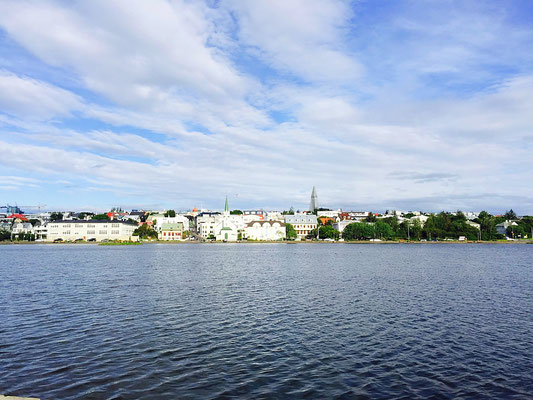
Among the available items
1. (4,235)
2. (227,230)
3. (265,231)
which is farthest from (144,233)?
(4,235)

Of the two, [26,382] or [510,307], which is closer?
[26,382]

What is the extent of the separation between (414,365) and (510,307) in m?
15.4

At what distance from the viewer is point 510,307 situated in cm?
2641

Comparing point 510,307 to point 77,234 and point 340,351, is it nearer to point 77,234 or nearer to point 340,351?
point 340,351

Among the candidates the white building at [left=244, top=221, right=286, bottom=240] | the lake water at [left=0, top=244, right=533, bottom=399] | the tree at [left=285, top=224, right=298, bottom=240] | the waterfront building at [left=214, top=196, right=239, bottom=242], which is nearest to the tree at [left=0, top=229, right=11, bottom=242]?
the waterfront building at [left=214, top=196, right=239, bottom=242]

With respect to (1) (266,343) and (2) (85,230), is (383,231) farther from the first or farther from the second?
(1) (266,343)

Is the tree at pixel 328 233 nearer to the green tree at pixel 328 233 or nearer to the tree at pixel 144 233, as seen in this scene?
the green tree at pixel 328 233

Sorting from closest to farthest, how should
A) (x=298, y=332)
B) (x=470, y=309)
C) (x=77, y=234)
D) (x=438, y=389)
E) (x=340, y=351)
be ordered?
(x=438, y=389), (x=340, y=351), (x=298, y=332), (x=470, y=309), (x=77, y=234)

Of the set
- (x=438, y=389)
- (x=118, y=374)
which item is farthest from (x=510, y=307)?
(x=118, y=374)

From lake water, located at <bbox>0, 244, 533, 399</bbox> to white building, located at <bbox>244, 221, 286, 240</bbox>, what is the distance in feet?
496

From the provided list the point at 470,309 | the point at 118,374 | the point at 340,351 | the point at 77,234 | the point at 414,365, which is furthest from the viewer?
the point at 77,234

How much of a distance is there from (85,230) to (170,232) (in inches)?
1516

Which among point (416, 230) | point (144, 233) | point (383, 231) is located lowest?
point (383, 231)

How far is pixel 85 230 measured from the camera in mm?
187250
